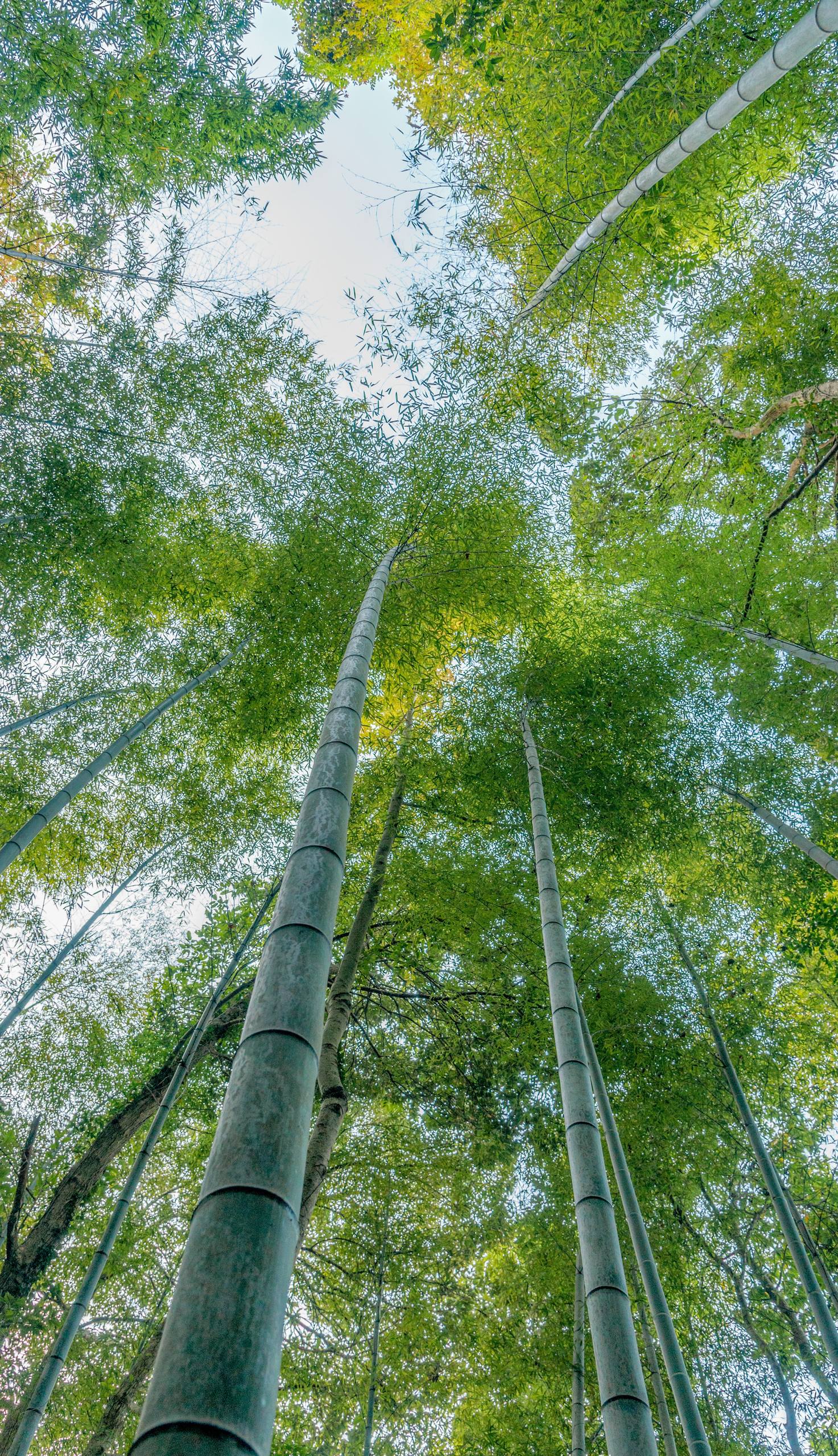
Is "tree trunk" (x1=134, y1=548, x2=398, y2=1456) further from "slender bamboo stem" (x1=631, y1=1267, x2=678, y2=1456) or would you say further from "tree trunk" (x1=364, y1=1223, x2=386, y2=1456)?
"tree trunk" (x1=364, y1=1223, x2=386, y2=1456)

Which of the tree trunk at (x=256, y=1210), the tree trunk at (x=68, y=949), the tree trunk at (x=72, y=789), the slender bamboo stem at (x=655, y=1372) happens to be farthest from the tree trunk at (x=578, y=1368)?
the tree trunk at (x=256, y=1210)

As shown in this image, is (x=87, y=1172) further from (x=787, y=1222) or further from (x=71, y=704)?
(x=787, y=1222)

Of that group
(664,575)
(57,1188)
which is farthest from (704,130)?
(57,1188)

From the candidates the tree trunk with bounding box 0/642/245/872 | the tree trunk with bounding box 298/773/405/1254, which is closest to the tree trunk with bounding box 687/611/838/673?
the tree trunk with bounding box 298/773/405/1254

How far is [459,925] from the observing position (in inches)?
213

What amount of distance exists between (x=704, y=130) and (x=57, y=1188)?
622cm

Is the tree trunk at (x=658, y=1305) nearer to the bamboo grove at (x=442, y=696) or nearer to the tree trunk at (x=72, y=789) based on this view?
the bamboo grove at (x=442, y=696)

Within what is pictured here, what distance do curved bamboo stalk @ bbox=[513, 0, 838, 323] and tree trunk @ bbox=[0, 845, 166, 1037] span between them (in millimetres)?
4829

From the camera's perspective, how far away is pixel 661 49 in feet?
10.2

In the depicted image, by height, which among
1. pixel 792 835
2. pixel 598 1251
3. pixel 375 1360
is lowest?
pixel 598 1251

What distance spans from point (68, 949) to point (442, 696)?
11.4 feet

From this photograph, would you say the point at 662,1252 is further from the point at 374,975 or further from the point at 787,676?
the point at 787,676

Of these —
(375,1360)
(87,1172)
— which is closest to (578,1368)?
(375,1360)

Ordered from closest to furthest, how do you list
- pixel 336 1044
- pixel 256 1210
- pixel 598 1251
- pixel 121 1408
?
pixel 256 1210 → pixel 598 1251 → pixel 336 1044 → pixel 121 1408
